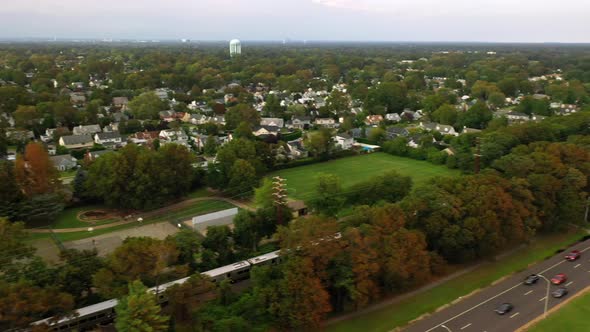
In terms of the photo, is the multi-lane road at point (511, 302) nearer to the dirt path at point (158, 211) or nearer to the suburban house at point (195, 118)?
the dirt path at point (158, 211)

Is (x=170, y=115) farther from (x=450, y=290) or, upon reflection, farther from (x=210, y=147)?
(x=450, y=290)

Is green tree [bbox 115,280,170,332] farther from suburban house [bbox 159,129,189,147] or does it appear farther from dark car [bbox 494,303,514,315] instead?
suburban house [bbox 159,129,189,147]

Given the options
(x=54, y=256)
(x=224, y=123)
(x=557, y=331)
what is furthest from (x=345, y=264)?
(x=224, y=123)

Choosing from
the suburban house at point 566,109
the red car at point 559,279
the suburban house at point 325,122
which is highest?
the suburban house at point 566,109

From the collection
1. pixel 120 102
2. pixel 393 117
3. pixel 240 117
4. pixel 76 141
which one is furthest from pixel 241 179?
pixel 120 102

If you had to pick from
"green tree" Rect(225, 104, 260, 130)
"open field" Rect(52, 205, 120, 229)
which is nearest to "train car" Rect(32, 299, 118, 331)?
"open field" Rect(52, 205, 120, 229)

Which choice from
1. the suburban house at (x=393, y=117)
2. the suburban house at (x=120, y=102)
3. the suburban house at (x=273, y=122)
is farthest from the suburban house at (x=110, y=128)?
the suburban house at (x=393, y=117)

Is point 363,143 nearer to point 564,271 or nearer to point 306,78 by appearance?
point 564,271
